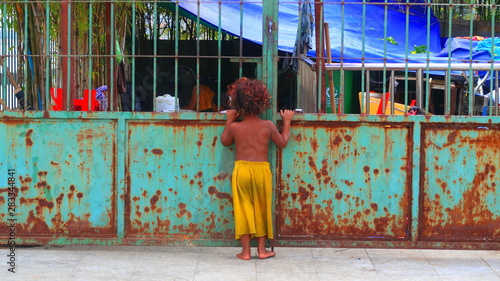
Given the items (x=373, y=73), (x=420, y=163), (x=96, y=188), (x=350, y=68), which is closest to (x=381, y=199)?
(x=420, y=163)

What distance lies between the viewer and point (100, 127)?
4984 millimetres

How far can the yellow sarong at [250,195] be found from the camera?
189 inches

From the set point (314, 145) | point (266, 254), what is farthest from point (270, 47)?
point (266, 254)

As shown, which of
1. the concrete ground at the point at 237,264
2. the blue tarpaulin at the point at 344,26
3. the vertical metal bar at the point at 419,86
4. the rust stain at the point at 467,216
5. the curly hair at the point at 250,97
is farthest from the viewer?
the blue tarpaulin at the point at 344,26

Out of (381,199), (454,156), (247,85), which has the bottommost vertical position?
(381,199)

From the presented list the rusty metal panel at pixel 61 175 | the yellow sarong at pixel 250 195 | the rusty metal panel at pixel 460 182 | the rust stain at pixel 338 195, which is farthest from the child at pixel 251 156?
the rusty metal panel at pixel 460 182

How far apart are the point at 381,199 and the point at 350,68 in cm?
97

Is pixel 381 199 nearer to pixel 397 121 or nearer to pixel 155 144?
pixel 397 121

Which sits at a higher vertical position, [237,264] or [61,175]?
[61,175]

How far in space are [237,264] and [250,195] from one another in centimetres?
49

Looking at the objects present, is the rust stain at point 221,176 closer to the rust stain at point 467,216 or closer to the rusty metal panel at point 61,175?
the rusty metal panel at point 61,175

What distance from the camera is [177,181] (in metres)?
5.02

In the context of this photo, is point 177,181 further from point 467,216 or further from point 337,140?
point 467,216

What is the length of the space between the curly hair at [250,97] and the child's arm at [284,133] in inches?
5.8
